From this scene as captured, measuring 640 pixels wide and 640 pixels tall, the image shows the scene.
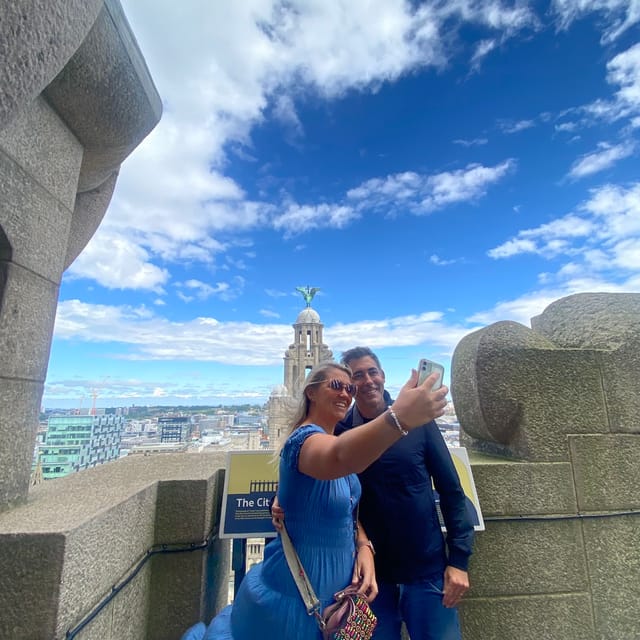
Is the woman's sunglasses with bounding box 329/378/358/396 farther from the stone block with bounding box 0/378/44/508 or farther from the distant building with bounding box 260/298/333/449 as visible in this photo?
the distant building with bounding box 260/298/333/449

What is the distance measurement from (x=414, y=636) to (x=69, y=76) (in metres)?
3.08

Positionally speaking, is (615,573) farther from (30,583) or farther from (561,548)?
(30,583)

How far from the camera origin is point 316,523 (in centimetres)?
131

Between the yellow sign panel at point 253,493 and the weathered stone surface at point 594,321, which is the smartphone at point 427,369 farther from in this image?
the weathered stone surface at point 594,321

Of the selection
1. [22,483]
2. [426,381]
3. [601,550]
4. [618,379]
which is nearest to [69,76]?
[22,483]

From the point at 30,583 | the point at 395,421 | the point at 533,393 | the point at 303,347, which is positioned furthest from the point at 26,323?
the point at 303,347

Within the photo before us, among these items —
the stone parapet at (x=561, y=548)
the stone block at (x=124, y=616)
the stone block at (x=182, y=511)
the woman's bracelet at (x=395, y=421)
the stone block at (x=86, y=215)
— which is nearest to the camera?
the woman's bracelet at (x=395, y=421)

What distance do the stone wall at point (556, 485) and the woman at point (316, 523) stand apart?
1.22 meters

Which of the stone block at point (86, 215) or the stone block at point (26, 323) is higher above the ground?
the stone block at point (86, 215)

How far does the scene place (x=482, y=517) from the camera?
2172 millimetres

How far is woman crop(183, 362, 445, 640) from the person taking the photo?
114 cm

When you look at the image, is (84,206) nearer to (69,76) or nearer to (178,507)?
→ (69,76)

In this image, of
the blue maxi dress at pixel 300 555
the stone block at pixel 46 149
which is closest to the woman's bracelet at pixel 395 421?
the blue maxi dress at pixel 300 555

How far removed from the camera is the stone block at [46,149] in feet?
5.34
